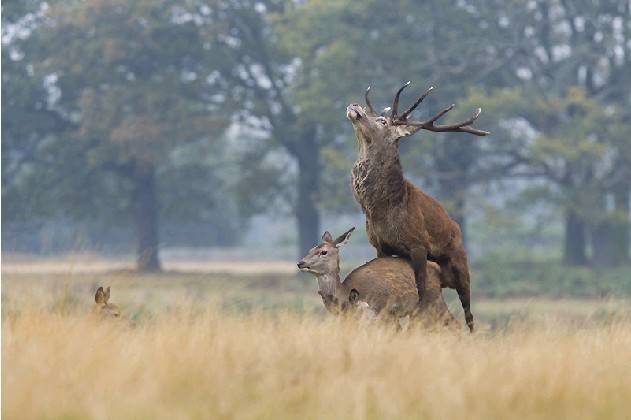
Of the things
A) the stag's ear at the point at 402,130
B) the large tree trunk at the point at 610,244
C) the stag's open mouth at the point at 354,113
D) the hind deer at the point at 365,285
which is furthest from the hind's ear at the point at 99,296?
the large tree trunk at the point at 610,244

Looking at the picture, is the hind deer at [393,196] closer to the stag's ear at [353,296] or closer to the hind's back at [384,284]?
the hind's back at [384,284]

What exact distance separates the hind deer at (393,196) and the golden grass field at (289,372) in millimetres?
841

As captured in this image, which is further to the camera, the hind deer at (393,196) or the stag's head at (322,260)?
the hind deer at (393,196)

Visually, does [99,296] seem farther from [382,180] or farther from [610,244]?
[610,244]

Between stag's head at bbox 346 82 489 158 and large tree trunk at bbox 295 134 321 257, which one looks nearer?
stag's head at bbox 346 82 489 158

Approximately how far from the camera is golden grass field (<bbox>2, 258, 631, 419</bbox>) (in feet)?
24.2

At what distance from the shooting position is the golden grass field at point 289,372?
7.39 m

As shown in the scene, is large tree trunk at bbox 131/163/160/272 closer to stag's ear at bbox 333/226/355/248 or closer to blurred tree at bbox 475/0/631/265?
blurred tree at bbox 475/0/631/265

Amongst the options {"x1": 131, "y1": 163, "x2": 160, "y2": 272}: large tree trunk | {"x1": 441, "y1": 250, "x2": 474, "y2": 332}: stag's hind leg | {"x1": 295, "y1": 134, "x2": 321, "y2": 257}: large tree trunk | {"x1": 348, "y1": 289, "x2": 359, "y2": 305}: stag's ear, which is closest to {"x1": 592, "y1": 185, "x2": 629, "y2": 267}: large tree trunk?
{"x1": 295, "y1": 134, "x2": 321, "y2": 257}: large tree trunk

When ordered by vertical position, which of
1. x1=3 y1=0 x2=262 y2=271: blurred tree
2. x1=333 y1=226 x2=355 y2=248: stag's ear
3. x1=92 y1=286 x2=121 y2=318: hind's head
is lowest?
x1=92 y1=286 x2=121 y2=318: hind's head

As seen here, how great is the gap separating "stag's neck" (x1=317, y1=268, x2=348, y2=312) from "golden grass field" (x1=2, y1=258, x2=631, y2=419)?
0.26 m

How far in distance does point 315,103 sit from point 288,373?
30.7 m

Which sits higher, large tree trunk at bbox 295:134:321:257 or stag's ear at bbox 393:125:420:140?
large tree trunk at bbox 295:134:321:257

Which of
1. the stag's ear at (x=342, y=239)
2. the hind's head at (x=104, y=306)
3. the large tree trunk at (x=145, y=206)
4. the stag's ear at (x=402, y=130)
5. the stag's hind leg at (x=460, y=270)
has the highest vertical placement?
the large tree trunk at (x=145, y=206)
